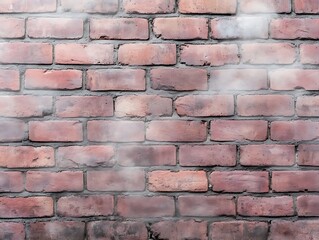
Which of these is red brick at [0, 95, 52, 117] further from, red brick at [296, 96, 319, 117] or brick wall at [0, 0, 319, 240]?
red brick at [296, 96, 319, 117]

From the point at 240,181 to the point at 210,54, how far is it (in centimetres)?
47

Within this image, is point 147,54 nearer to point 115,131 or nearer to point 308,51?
point 115,131

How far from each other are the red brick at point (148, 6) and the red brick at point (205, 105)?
33 cm

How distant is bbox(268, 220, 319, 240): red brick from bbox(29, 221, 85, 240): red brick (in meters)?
0.69

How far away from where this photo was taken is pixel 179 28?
1.80 metres

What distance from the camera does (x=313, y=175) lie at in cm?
181

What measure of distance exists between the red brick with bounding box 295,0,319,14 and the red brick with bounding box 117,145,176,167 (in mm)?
690

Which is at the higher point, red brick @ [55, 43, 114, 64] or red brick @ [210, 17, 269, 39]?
red brick @ [210, 17, 269, 39]

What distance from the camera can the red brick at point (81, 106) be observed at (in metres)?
1.79

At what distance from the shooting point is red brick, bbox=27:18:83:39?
1.79m

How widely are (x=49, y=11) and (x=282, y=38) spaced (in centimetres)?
84

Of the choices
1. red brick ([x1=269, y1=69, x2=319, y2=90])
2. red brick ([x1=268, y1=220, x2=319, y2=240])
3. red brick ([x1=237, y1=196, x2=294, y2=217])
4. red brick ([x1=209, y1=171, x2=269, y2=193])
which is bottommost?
red brick ([x1=268, y1=220, x2=319, y2=240])

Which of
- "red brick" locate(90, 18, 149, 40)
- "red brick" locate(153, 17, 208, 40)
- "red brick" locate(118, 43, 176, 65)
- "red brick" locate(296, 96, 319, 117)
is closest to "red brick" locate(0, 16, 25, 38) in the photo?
"red brick" locate(90, 18, 149, 40)

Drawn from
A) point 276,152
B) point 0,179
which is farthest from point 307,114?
point 0,179
